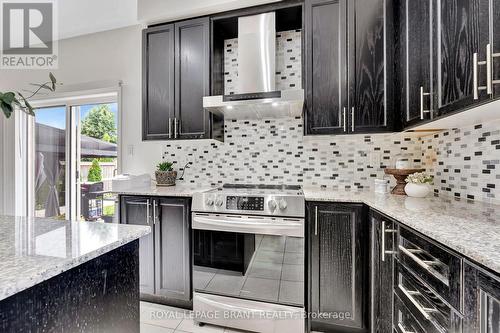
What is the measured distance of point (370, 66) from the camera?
1.84 metres

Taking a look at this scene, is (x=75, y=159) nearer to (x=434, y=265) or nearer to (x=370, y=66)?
(x=370, y=66)

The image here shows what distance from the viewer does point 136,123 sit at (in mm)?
2826

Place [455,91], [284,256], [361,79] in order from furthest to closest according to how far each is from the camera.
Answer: [361,79]
[284,256]
[455,91]

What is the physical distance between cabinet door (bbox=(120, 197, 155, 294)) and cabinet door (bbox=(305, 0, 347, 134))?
153 centimetres

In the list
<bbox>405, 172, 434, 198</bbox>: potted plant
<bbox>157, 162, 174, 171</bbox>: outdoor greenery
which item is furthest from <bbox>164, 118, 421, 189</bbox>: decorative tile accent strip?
<bbox>405, 172, 434, 198</bbox>: potted plant

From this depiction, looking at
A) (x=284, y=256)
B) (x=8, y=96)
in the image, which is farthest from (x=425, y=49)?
(x=8, y=96)

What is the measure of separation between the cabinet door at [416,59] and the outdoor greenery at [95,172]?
343 cm

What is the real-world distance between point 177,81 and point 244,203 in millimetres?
1347

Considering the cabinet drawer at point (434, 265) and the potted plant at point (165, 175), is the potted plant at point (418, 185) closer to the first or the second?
the cabinet drawer at point (434, 265)

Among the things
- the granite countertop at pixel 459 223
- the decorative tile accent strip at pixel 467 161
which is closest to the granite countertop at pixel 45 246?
the granite countertop at pixel 459 223

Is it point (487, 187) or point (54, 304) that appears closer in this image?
point (54, 304)

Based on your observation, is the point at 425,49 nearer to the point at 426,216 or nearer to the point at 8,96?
the point at 426,216

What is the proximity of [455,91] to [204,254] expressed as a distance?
1.81m

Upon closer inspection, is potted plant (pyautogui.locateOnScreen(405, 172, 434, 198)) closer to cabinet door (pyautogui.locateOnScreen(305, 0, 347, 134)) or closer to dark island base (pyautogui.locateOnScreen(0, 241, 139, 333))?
cabinet door (pyautogui.locateOnScreen(305, 0, 347, 134))
